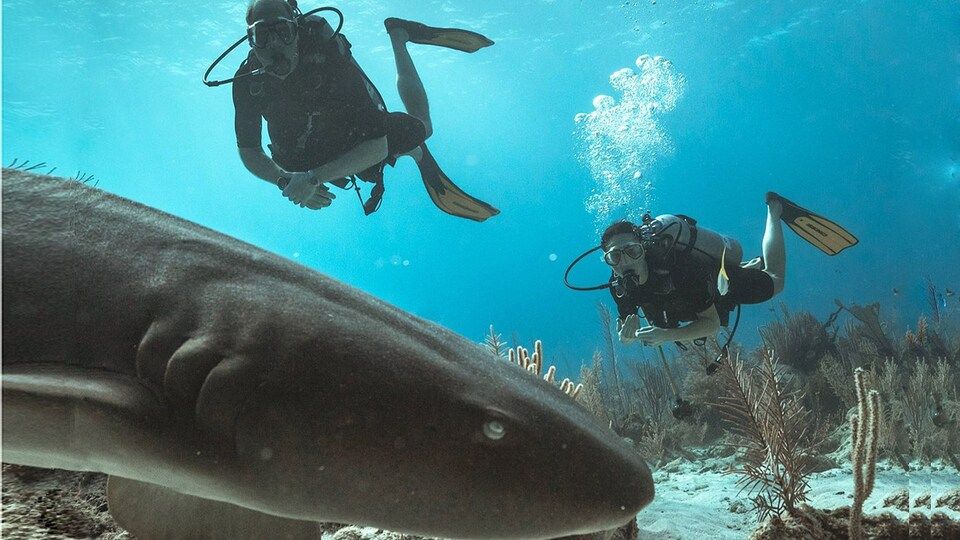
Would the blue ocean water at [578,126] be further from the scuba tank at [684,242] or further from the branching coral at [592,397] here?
the scuba tank at [684,242]

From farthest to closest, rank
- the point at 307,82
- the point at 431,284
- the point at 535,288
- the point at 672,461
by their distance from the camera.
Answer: the point at 431,284, the point at 535,288, the point at 672,461, the point at 307,82

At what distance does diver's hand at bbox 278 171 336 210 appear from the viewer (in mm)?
6211

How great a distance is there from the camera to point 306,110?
21.2 feet

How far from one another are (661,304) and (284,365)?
660 centimetres

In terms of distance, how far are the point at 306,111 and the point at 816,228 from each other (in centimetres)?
800

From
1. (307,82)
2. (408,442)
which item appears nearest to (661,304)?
(307,82)

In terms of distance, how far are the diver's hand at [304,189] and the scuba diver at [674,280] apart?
389cm

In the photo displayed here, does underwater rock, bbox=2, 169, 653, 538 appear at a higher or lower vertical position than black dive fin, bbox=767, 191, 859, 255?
lower

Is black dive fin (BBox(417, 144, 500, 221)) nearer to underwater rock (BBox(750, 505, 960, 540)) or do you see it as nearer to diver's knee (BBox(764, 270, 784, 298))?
diver's knee (BBox(764, 270, 784, 298))

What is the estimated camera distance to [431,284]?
402 ft

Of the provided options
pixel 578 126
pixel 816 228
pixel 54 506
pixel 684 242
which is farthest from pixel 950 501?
pixel 578 126

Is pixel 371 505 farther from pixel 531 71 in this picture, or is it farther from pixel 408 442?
pixel 531 71

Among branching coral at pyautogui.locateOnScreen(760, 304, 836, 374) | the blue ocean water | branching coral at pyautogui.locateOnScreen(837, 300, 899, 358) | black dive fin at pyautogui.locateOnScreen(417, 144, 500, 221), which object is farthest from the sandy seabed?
the blue ocean water

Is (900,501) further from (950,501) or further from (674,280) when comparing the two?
(674,280)
